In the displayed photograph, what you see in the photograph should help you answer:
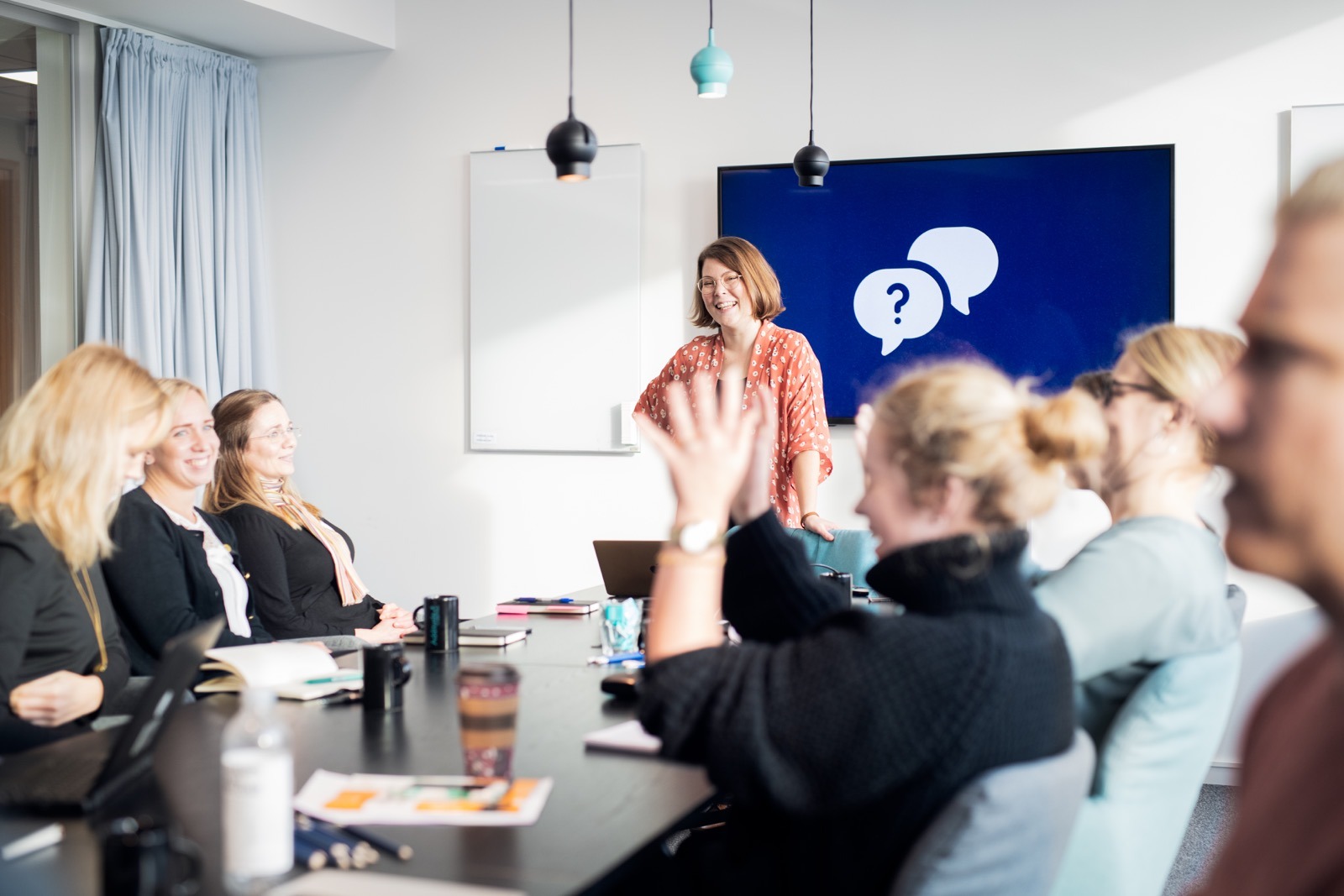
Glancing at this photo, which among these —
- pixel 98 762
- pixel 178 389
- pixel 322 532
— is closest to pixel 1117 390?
pixel 98 762

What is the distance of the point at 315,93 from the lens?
5.18m

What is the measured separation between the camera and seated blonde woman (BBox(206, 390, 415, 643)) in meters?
3.27

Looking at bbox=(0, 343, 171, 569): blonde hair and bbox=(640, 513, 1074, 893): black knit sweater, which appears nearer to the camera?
bbox=(640, 513, 1074, 893): black knit sweater

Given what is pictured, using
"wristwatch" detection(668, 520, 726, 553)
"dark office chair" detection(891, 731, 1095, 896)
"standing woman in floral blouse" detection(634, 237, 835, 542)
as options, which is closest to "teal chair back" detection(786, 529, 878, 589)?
"standing woman in floral blouse" detection(634, 237, 835, 542)

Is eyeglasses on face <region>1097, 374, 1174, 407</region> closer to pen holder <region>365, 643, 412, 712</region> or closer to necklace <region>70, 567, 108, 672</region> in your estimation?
pen holder <region>365, 643, 412, 712</region>

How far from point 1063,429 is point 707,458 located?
0.40 m

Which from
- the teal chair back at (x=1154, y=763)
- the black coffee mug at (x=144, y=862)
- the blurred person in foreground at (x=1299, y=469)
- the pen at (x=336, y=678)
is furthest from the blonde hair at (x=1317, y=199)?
the pen at (x=336, y=678)

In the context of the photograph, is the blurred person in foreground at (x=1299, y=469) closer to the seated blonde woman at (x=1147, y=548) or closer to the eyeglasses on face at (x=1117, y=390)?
the seated blonde woman at (x=1147, y=548)

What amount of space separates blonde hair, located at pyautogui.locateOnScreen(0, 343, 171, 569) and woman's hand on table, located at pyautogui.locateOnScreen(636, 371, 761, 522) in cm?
117

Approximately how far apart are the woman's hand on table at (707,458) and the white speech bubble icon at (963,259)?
314 cm

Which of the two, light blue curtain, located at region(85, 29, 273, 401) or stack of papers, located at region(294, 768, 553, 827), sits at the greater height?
light blue curtain, located at region(85, 29, 273, 401)

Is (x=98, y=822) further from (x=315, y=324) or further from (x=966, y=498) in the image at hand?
(x=315, y=324)

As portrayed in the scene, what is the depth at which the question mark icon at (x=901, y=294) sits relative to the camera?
173 inches

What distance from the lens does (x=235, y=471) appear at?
342 centimetres
